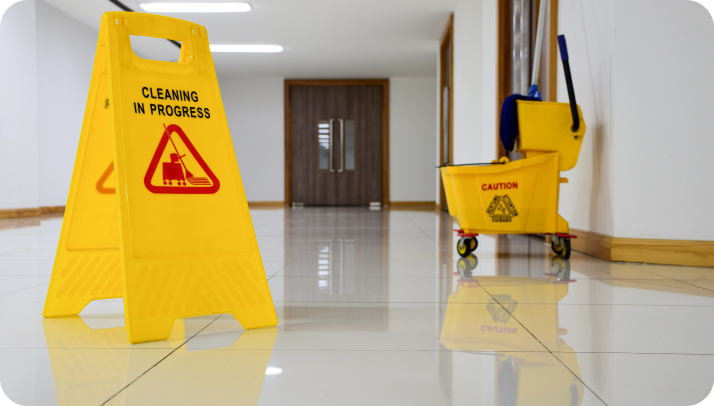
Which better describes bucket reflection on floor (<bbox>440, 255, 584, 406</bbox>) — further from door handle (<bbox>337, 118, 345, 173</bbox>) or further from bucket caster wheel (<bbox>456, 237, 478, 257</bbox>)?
door handle (<bbox>337, 118, 345, 173</bbox>)

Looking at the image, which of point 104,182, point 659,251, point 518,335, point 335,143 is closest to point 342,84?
point 335,143

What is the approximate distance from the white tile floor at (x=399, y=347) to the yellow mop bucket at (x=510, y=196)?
511mm

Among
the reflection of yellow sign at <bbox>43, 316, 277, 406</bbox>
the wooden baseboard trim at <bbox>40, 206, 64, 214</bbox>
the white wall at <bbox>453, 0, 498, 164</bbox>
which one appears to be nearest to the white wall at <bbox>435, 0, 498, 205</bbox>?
the white wall at <bbox>453, 0, 498, 164</bbox>

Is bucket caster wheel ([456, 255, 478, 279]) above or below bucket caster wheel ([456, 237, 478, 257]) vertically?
below

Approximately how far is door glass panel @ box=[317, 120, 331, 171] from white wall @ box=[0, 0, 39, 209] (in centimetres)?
524

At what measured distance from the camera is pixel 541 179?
224cm

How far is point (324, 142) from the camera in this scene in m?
10.4

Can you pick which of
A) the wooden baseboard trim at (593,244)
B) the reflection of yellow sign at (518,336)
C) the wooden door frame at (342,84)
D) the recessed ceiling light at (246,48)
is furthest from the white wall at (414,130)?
the reflection of yellow sign at (518,336)

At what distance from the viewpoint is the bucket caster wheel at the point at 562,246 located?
7.41ft

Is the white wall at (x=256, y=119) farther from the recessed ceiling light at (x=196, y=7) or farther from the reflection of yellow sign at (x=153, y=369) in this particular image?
the reflection of yellow sign at (x=153, y=369)

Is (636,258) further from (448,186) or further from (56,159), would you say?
(56,159)

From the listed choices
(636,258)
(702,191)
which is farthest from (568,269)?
(702,191)

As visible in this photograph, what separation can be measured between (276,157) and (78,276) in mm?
9268

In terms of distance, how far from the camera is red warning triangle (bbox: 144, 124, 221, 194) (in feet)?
3.61
